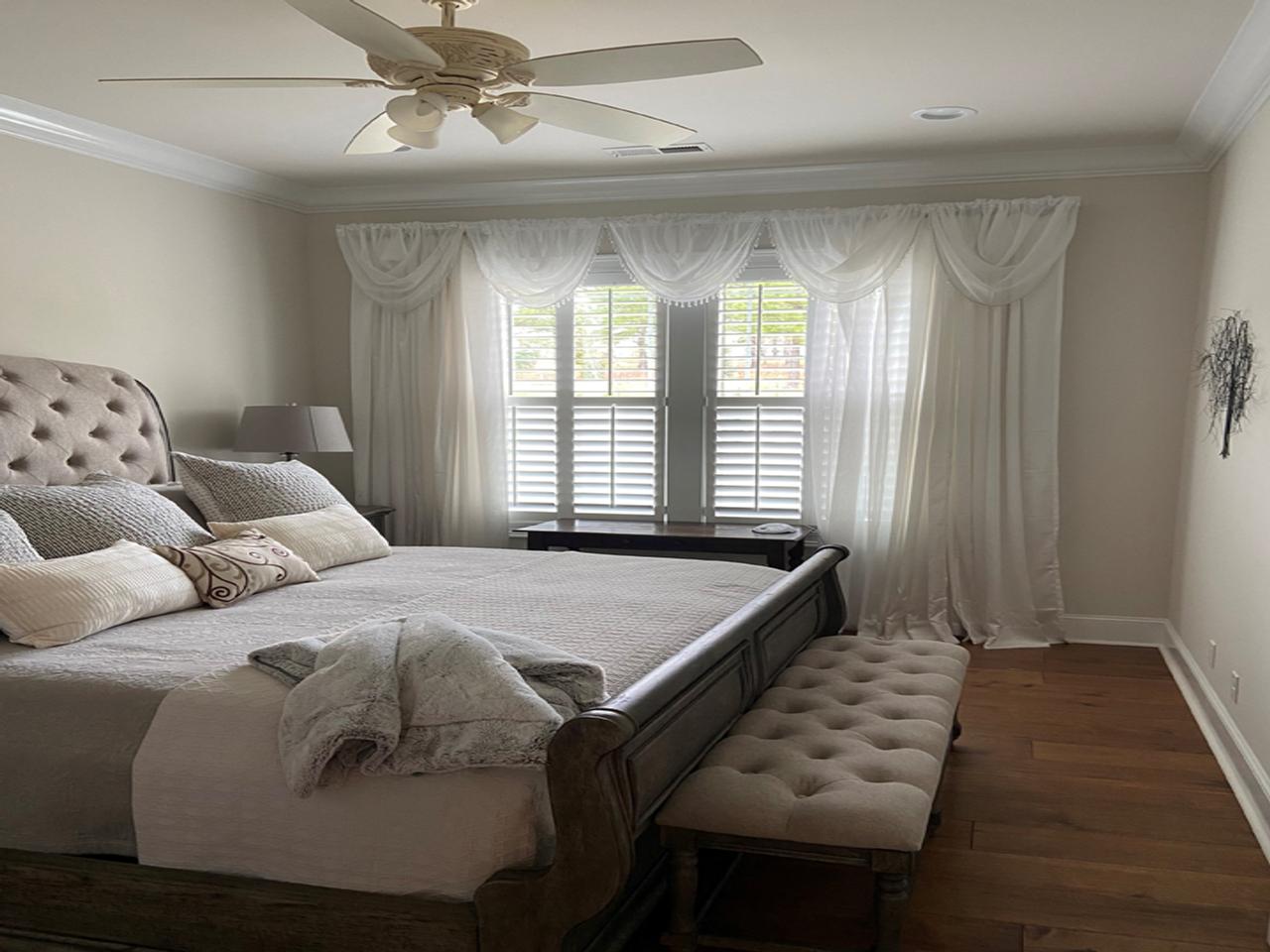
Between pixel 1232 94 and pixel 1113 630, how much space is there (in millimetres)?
2490

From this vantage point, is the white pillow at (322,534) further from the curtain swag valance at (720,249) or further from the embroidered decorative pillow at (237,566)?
the curtain swag valance at (720,249)

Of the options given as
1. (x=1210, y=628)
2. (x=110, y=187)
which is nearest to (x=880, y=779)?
(x=1210, y=628)

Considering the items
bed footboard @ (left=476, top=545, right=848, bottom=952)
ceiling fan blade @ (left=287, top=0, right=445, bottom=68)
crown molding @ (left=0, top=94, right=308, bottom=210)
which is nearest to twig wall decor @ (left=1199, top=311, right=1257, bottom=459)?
bed footboard @ (left=476, top=545, right=848, bottom=952)

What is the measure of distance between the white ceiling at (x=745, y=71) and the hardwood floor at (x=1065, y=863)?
7.57 ft

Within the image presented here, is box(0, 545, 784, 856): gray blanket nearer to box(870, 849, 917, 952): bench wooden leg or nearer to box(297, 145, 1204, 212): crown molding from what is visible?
box(870, 849, 917, 952): bench wooden leg

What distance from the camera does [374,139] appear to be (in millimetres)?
3340

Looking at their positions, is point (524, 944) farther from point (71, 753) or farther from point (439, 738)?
point (71, 753)

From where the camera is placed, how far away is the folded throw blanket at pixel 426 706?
2.00m

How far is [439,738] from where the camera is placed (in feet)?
6.64

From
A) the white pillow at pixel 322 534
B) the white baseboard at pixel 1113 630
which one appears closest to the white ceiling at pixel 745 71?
the white pillow at pixel 322 534

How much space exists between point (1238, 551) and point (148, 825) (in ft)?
11.1

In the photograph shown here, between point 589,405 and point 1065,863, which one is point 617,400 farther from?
point 1065,863

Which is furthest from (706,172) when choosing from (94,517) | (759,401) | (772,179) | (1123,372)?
(94,517)

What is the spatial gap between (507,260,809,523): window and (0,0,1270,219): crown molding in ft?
1.50
